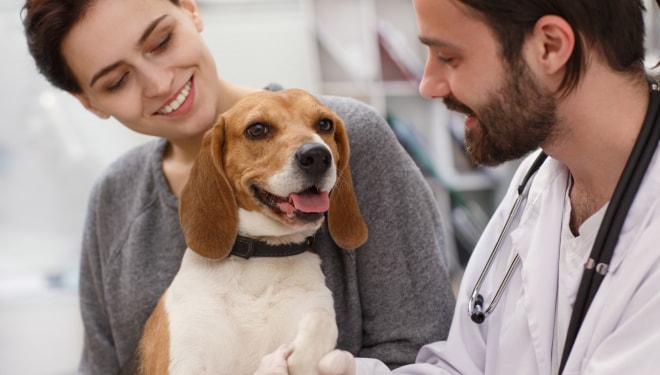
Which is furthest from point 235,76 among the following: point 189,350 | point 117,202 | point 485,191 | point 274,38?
point 189,350

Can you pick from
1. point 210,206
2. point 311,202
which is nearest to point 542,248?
point 311,202

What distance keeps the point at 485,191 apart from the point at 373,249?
8.82 feet

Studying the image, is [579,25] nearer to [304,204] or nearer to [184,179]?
[304,204]

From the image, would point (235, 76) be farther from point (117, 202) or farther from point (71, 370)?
point (117, 202)

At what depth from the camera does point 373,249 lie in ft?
5.53

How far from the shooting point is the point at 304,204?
149 centimetres

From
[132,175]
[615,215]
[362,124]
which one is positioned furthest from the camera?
[132,175]

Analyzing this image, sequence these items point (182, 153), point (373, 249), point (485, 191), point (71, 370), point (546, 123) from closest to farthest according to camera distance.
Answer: point (546, 123), point (373, 249), point (182, 153), point (71, 370), point (485, 191)

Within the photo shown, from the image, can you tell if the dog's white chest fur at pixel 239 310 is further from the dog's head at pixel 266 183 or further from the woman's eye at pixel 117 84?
the woman's eye at pixel 117 84

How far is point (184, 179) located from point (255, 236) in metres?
0.35

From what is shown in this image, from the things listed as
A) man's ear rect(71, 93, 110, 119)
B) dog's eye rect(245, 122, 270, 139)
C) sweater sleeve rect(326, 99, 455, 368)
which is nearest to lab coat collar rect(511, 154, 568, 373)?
sweater sleeve rect(326, 99, 455, 368)

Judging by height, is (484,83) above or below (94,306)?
above

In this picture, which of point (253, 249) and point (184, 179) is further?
point (184, 179)

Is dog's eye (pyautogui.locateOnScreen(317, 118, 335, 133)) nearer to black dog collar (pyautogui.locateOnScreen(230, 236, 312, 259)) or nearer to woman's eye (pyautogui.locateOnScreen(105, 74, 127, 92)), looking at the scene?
black dog collar (pyautogui.locateOnScreen(230, 236, 312, 259))
